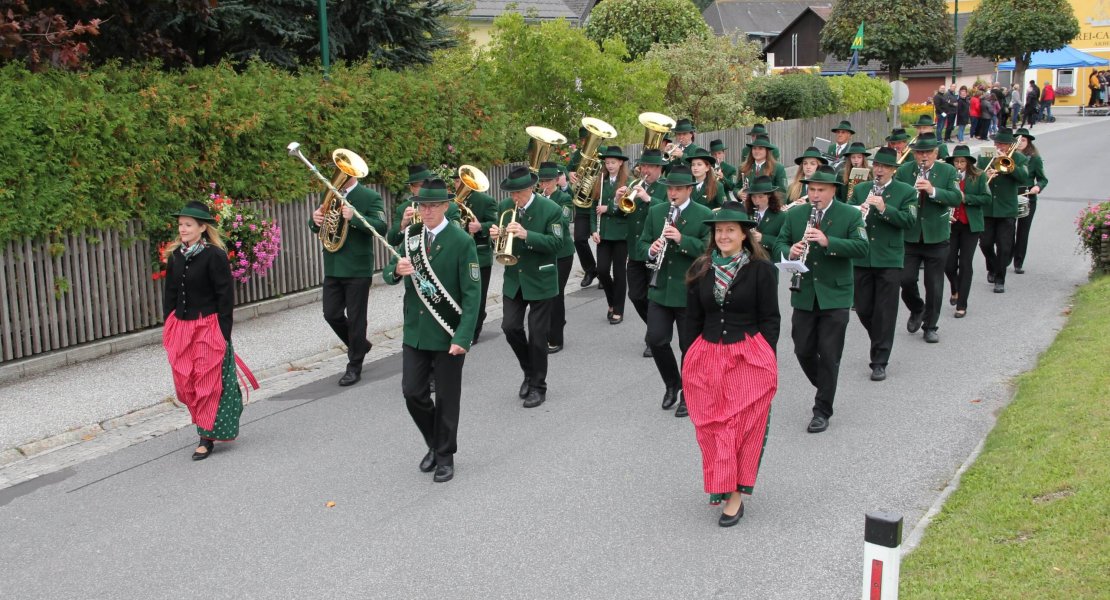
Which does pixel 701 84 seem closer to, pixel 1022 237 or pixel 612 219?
pixel 1022 237

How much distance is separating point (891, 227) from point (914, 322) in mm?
Result: 1833

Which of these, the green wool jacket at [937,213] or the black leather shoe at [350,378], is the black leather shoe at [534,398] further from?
the green wool jacket at [937,213]

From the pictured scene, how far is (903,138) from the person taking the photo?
13.6 m

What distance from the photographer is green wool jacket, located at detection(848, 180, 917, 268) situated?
10484mm

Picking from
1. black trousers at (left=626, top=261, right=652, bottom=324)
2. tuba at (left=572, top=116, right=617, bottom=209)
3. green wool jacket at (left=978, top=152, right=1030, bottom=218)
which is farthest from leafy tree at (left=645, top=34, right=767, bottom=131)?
black trousers at (left=626, top=261, right=652, bottom=324)

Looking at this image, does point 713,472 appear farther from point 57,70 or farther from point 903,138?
point 57,70

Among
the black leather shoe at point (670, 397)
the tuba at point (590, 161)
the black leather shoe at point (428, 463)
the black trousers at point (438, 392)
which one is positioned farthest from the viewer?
the tuba at point (590, 161)

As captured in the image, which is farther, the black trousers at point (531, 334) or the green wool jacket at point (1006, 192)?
the green wool jacket at point (1006, 192)

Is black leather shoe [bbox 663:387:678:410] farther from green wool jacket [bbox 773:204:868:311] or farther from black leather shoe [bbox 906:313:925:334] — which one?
black leather shoe [bbox 906:313:925:334]

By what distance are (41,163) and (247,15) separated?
6342 millimetres

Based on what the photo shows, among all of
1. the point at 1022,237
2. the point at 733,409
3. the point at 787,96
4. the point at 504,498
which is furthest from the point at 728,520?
the point at 787,96

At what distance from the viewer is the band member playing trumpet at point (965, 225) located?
505 inches

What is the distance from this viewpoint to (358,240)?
34.3ft

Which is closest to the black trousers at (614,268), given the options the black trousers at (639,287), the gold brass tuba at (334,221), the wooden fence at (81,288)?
the black trousers at (639,287)
